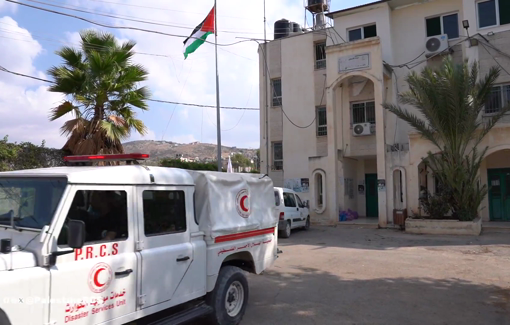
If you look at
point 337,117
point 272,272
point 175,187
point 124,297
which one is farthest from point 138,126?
point 337,117

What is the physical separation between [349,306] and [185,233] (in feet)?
10.7

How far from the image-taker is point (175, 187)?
17.1 feet

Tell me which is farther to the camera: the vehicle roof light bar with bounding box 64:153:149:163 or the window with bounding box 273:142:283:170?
the window with bounding box 273:142:283:170

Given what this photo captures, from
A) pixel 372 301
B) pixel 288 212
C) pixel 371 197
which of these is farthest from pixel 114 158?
pixel 371 197

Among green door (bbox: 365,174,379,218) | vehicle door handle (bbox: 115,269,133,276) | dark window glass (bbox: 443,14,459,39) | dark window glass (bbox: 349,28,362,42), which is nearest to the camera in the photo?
vehicle door handle (bbox: 115,269,133,276)

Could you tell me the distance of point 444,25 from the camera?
2059 centimetres

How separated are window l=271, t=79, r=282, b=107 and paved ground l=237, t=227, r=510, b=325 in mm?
11983

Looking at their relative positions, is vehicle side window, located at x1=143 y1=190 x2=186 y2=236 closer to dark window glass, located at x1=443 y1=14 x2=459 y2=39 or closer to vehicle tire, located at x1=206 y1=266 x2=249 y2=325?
vehicle tire, located at x1=206 y1=266 x2=249 y2=325

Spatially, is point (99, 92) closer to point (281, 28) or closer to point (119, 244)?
point (119, 244)

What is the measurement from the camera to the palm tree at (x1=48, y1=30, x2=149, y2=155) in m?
11.5

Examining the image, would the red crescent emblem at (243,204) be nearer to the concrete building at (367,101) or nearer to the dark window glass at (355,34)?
the concrete building at (367,101)

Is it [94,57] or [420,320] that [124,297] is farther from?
[94,57]

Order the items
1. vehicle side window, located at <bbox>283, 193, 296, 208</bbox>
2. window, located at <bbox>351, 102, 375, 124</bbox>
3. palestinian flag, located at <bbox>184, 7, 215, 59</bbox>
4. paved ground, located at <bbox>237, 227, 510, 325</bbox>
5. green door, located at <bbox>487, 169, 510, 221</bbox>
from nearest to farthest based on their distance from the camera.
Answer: paved ground, located at <bbox>237, 227, 510, 325</bbox>
vehicle side window, located at <bbox>283, 193, 296, 208</bbox>
palestinian flag, located at <bbox>184, 7, 215, 59</bbox>
green door, located at <bbox>487, 169, 510, 221</bbox>
window, located at <bbox>351, 102, 375, 124</bbox>

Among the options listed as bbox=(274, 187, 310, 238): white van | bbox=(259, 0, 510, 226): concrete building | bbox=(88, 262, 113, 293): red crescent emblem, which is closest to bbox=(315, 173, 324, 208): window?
bbox=(259, 0, 510, 226): concrete building
